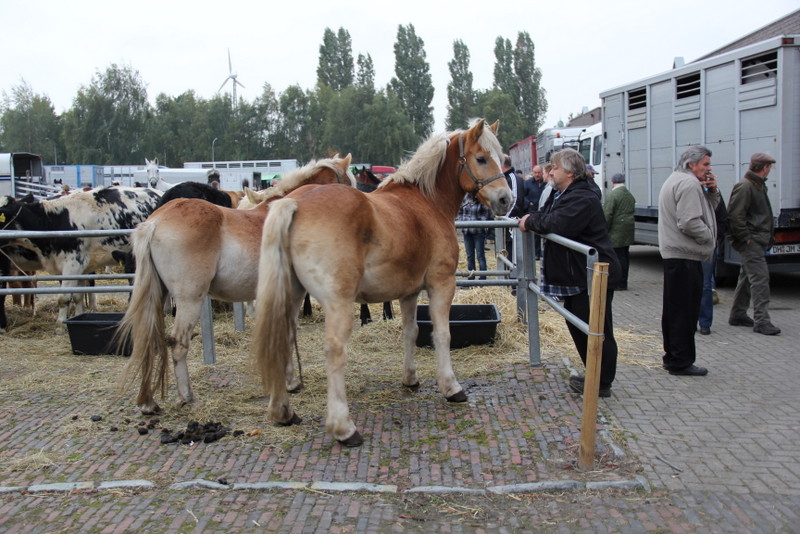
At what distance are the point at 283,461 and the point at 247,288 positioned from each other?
4.75ft

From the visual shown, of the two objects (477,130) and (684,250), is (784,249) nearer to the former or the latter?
(684,250)

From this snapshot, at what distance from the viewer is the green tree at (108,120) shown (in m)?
75.5

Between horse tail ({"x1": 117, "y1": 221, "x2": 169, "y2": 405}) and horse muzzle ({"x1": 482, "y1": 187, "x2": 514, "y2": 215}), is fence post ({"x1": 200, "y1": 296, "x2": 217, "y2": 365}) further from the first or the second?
horse muzzle ({"x1": 482, "y1": 187, "x2": 514, "y2": 215})

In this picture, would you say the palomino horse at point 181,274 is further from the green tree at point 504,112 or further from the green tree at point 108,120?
the green tree at point 108,120

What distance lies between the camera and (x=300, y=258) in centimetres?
434

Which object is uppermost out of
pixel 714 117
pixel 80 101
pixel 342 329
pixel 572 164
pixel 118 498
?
pixel 80 101

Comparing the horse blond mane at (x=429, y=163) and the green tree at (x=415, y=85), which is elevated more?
the green tree at (x=415, y=85)

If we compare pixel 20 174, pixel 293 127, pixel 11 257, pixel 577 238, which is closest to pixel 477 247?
pixel 577 238

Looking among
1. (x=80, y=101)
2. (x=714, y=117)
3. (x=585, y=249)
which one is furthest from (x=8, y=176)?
(x=80, y=101)

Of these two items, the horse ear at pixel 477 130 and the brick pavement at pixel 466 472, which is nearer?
the brick pavement at pixel 466 472

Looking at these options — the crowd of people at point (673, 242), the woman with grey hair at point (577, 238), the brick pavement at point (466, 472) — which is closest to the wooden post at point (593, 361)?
the brick pavement at point (466, 472)

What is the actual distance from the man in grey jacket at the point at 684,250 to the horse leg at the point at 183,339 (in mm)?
3976

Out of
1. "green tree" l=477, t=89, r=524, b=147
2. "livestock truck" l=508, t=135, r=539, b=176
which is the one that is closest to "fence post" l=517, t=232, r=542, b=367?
"livestock truck" l=508, t=135, r=539, b=176

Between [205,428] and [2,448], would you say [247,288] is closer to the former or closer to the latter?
[205,428]
